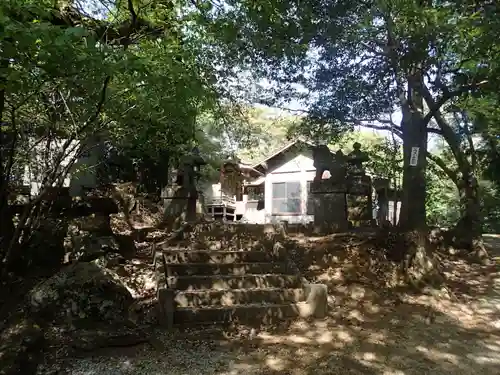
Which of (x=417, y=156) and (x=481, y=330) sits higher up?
(x=417, y=156)

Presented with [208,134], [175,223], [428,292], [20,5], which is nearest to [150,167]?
[175,223]

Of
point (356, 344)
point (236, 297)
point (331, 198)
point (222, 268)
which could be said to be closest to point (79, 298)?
point (236, 297)

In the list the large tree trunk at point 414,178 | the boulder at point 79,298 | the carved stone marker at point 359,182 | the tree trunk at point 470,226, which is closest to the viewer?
the boulder at point 79,298

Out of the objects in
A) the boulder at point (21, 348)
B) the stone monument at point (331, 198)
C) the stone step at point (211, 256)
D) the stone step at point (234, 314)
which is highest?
the stone monument at point (331, 198)

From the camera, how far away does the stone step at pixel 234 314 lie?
5215 millimetres

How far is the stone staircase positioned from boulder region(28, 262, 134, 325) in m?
0.62

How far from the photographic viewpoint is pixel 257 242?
7398 mm

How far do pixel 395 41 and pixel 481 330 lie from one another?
4.69 meters

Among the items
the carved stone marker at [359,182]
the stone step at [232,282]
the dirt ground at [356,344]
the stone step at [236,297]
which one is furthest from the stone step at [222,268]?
the carved stone marker at [359,182]

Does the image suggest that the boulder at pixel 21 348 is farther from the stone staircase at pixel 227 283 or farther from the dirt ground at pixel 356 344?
the stone staircase at pixel 227 283

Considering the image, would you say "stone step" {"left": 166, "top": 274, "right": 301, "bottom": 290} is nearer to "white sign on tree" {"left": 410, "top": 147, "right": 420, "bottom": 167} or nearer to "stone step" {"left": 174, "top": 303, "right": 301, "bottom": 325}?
"stone step" {"left": 174, "top": 303, "right": 301, "bottom": 325}

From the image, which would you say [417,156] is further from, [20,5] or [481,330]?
[20,5]

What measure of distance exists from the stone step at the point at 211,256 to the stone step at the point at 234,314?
1245 millimetres

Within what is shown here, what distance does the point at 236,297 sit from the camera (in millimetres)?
5660
